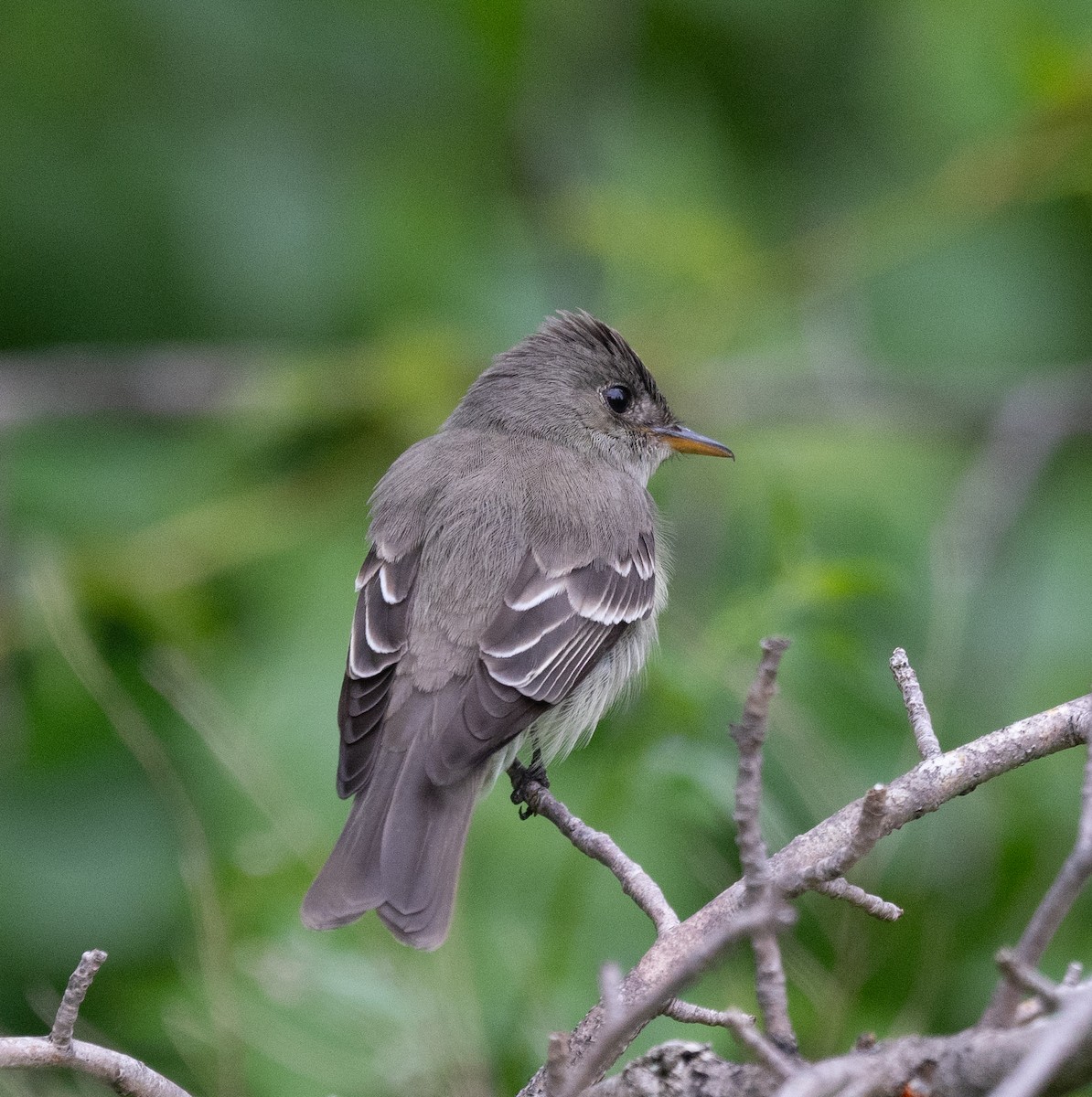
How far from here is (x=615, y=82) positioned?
268 inches

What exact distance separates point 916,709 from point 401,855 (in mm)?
1244

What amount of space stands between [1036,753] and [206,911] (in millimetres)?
1543

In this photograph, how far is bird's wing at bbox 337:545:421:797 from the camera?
11.6ft

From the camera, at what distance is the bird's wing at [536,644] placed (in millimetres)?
3480

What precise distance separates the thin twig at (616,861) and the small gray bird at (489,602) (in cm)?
19

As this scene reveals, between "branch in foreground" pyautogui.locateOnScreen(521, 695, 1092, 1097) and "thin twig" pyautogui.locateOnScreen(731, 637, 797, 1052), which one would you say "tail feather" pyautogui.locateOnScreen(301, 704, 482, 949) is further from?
"thin twig" pyautogui.locateOnScreen(731, 637, 797, 1052)

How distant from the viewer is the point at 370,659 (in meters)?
3.63

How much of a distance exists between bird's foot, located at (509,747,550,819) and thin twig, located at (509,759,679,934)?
0.25 feet

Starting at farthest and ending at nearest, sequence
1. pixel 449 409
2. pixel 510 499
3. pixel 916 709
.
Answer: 1. pixel 449 409
2. pixel 510 499
3. pixel 916 709

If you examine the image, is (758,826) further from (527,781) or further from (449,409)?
(449,409)

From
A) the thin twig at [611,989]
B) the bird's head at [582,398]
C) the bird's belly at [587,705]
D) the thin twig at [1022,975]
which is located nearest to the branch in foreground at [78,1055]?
the thin twig at [611,989]

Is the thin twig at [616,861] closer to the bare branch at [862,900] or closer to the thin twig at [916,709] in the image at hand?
the bare branch at [862,900]

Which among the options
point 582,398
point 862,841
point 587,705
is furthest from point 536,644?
point 862,841

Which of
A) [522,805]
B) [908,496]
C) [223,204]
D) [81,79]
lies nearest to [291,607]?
[522,805]
